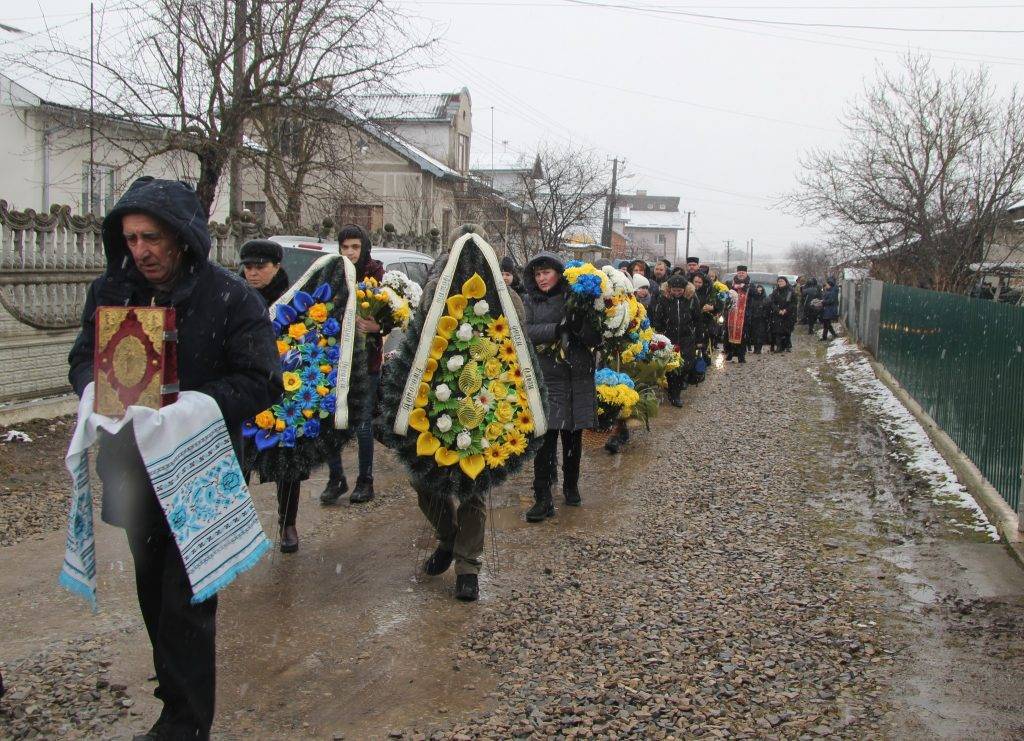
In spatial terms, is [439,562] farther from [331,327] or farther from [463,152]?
[463,152]

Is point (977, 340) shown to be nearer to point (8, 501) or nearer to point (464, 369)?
point (464, 369)

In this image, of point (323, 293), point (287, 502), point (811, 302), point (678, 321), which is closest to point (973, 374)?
point (678, 321)

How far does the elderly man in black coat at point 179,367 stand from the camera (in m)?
3.09

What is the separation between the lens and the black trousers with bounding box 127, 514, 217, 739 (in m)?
3.15

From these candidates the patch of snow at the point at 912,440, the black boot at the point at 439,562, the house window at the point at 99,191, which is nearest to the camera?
the black boot at the point at 439,562

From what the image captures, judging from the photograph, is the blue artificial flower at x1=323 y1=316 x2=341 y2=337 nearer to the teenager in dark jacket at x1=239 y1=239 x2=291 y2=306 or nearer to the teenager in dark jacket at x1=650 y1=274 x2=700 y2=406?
the teenager in dark jacket at x1=239 y1=239 x2=291 y2=306

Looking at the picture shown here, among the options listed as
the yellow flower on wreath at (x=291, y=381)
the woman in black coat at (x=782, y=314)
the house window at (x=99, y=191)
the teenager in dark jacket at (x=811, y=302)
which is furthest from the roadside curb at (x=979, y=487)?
the teenager in dark jacket at (x=811, y=302)

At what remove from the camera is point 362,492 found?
7.22 meters

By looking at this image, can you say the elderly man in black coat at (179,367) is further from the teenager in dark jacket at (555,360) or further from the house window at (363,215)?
the house window at (363,215)

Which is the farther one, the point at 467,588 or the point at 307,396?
the point at 307,396

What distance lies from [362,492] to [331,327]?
5.67 feet

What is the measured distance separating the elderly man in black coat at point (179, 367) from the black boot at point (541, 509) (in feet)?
12.6

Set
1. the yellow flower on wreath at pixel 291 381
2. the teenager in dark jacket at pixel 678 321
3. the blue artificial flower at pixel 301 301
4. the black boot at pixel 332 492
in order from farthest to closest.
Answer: the teenager in dark jacket at pixel 678 321 < the black boot at pixel 332 492 < the blue artificial flower at pixel 301 301 < the yellow flower on wreath at pixel 291 381

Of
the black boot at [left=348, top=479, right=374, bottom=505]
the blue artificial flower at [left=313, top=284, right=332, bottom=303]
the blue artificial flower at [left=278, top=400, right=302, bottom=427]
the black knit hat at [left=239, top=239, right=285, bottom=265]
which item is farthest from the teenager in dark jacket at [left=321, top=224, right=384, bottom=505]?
the black knit hat at [left=239, top=239, right=285, bottom=265]
